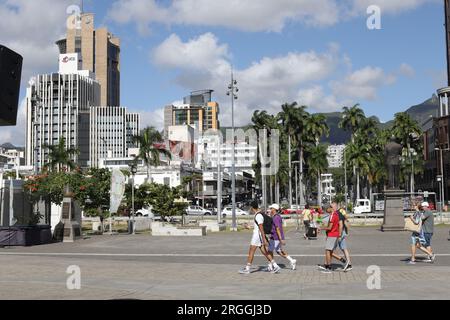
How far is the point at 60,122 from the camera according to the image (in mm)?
183500

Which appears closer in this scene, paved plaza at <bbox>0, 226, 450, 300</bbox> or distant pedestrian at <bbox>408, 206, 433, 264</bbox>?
paved plaza at <bbox>0, 226, 450, 300</bbox>

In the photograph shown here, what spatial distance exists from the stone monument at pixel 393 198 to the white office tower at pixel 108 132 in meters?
156

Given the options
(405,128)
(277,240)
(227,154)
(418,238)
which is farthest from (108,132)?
(277,240)

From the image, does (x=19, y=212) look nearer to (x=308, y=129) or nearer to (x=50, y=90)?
(x=308, y=129)

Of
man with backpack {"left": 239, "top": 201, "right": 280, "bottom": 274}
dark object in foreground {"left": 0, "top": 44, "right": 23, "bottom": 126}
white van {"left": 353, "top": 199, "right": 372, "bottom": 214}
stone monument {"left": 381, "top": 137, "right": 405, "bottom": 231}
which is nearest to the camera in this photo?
dark object in foreground {"left": 0, "top": 44, "right": 23, "bottom": 126}

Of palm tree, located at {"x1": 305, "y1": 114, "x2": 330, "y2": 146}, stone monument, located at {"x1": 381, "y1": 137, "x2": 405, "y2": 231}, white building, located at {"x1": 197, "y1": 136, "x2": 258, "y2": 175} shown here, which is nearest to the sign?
stone monument, located at {"x1": 381, "y1": 137, "x2": 405, "y2": 231}

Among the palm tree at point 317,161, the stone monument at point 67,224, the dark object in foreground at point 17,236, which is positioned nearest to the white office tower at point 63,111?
the palm tree at point 317,161

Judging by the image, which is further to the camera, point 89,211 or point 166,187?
point 166,187

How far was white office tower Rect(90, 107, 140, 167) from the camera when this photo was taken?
187750 mm

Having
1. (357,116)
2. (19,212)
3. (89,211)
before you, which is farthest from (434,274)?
(357,116)

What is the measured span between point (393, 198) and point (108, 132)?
16291cm

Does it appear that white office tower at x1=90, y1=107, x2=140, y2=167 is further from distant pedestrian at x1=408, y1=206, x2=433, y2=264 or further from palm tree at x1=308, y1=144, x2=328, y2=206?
distant pedestrian at x1=408, y1=206, x2=433, y2=264

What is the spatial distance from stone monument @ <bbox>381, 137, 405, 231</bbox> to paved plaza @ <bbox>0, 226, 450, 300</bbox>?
46.5ft

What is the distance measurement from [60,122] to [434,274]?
591 feet
